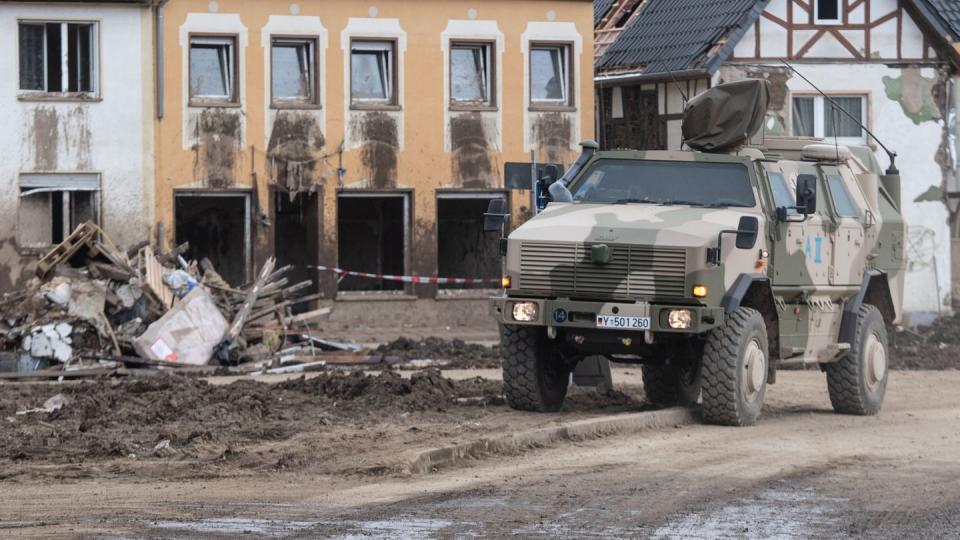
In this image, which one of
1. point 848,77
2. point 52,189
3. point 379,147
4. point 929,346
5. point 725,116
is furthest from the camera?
point 848,77

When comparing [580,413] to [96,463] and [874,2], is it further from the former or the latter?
[874,2]

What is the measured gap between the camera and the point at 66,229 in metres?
27.2

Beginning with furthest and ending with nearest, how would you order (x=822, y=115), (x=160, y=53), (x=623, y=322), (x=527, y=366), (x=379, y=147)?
1. (x=822, y=115)
2. (x=379, y=147)
3. (x=160, y=53)
4. (x=527, y=366)
5. (x=623, y=322)

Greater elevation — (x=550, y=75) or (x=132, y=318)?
(x=550, y=75)

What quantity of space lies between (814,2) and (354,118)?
8.01 metres

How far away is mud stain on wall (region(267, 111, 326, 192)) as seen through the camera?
28.0 meters

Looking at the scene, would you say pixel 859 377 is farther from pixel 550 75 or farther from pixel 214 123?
pixel 550 75

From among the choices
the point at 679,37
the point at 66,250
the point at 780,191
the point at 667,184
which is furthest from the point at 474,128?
the point at 667,184

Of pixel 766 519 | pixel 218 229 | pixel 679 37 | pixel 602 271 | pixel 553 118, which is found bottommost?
pixel 766 519

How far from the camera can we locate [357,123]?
2841 cm

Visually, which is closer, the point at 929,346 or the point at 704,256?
the point at 704,256

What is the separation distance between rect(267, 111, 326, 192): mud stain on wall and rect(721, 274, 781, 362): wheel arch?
13.5 meters

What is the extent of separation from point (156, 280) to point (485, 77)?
9.04 metres

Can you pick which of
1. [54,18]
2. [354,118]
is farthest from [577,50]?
[54,18]
